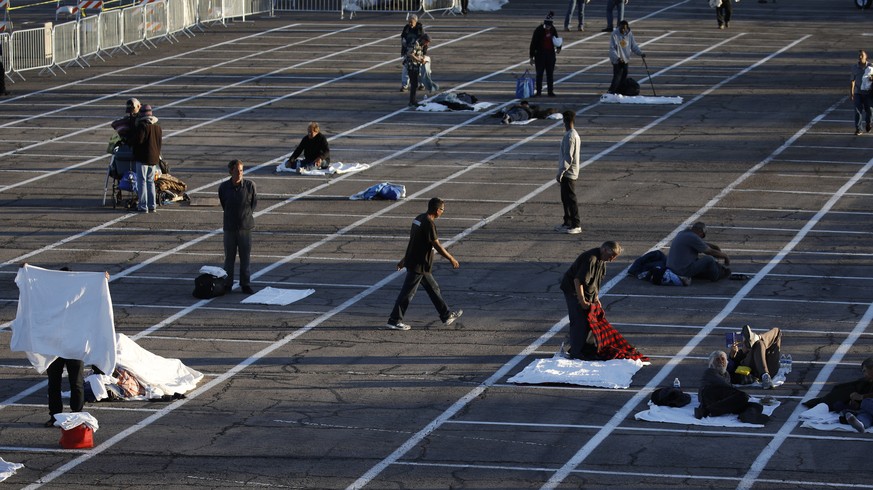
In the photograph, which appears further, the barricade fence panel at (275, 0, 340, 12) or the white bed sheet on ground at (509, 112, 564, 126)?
the barricade fence panel at (275, 0, 340, 12)

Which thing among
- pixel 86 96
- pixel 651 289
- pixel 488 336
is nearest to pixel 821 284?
pixel 651 289

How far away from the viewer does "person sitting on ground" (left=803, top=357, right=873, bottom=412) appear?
14.7m

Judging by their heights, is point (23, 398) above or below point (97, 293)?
below

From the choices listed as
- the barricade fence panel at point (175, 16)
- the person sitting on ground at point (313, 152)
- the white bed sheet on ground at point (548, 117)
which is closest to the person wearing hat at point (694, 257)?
the person sitting on ground at point (313, 152)

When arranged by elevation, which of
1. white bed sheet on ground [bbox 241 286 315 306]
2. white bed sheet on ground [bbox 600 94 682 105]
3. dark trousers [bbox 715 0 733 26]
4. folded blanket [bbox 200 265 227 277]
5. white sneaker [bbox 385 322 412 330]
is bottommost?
white bed sheet on ground [bbox 241 286 315 306]

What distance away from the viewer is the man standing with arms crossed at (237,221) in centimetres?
2005

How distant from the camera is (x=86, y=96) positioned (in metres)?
36.8

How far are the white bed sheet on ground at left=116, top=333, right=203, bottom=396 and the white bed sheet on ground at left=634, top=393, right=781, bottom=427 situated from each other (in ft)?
15.8

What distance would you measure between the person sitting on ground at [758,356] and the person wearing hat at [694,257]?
3954mm

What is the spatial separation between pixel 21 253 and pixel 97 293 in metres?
7.67

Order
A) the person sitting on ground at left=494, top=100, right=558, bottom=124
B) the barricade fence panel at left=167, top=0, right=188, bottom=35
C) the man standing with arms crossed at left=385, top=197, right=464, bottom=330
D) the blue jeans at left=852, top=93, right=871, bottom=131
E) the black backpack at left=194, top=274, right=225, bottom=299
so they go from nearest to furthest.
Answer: the man standing with arms crossed at left=385, top=197, right=464, bottom=330 → the black backpack at left=194, top=274, right=225, bottom=299 → the blue jeans at left=852, top=93, right=871, bottom=131 → the person sitting on ground at left=494, top=100, right=558, bottom=124 → the barricade fence panel at left=167, top=0, right=188, bottom=35

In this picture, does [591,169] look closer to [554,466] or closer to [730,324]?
[730,324]

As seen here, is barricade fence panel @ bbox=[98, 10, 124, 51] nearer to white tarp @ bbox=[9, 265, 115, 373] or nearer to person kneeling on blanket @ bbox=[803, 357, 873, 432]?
white tarp @ bbox=[9, 265, 115, 373]

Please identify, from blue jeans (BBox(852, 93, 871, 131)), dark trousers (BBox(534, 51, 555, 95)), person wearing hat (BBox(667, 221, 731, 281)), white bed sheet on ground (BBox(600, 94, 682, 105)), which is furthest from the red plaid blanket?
white bed sheet on ground (BBox(600, 94, 682, 105))
